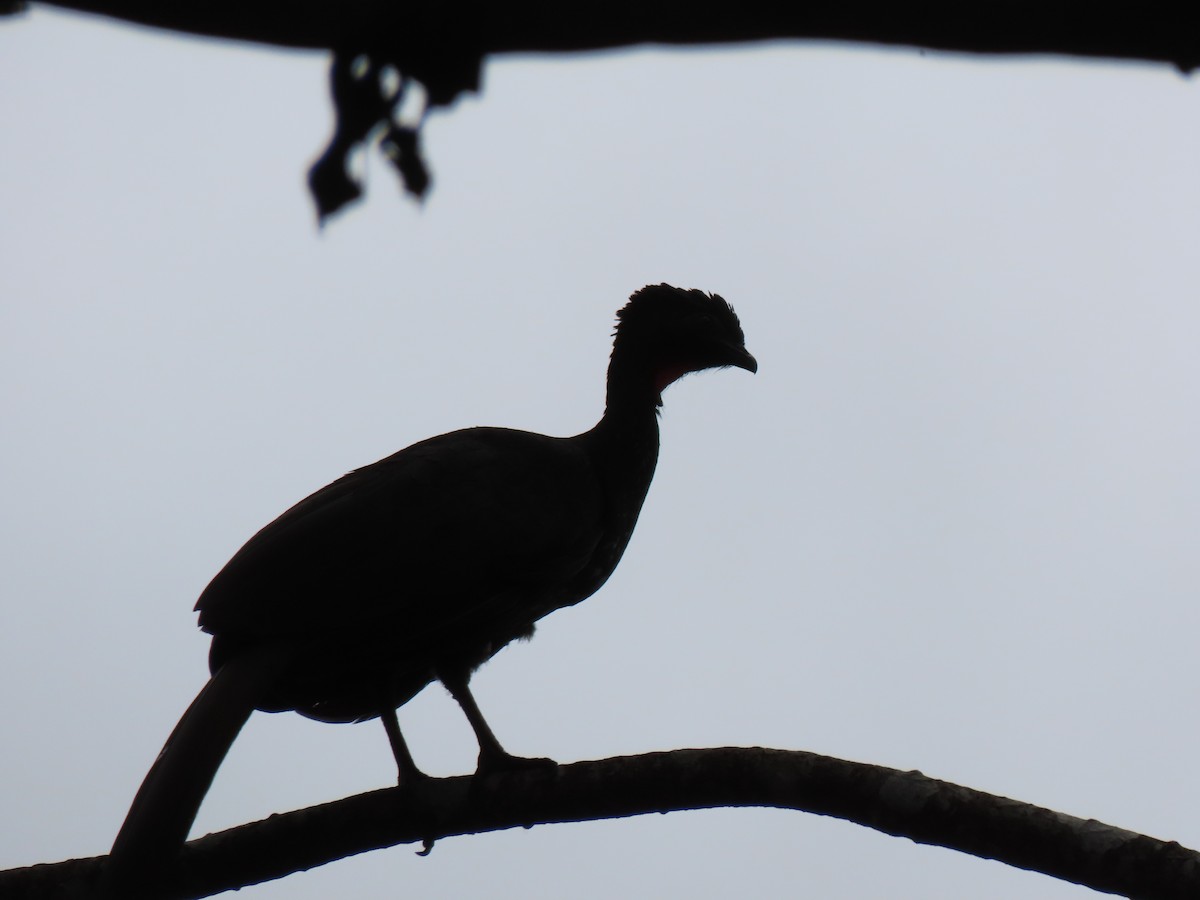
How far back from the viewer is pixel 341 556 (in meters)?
3.99

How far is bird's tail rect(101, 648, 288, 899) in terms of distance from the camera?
302 centimetres

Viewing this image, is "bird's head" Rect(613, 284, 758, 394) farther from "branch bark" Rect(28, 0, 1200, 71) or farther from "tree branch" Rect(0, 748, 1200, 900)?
"branch bark" Rect(28, 0, 1200, 71)

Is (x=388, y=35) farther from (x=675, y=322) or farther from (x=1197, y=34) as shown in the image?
(x=675, y=322)

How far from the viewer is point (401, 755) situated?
13.5 ft

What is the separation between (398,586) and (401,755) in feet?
1.87

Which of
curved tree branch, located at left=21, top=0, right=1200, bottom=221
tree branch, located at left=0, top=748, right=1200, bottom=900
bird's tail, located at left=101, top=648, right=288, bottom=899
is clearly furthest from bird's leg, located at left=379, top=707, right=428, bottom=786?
curved tree branch, located at left=21, top=0, right=1200, bottom=221

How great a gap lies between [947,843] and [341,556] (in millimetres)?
1979

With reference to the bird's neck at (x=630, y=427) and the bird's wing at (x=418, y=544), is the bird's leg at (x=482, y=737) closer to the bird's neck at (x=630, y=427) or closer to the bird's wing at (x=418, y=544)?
the bird's wing at (x=418, y=544)

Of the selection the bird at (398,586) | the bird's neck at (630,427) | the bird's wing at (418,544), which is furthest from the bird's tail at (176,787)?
the bird's neck at (630,427)

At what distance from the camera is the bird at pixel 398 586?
333 cm

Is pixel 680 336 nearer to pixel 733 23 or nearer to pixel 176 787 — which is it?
pixel 176 787

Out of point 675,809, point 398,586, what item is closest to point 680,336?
point 398,586

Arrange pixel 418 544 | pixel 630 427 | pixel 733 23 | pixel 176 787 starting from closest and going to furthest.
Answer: pixel 733 23, pixel 176 787, pixel 418 544, pixel 630 427

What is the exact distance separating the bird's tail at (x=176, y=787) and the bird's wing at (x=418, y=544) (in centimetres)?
27
